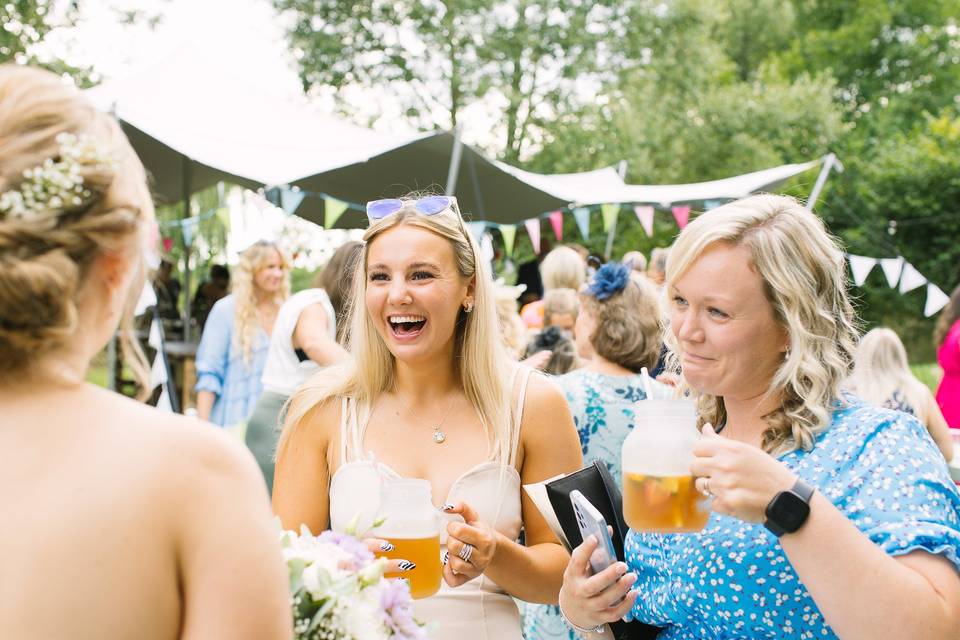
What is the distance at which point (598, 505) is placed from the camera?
2.16 metres

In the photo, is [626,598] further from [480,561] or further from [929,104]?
[929,104]

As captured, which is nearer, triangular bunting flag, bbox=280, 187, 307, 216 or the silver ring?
the silver ring

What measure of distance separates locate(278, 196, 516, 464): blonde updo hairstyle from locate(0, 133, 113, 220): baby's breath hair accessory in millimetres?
1531

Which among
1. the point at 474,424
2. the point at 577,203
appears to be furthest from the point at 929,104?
the point at 474,424

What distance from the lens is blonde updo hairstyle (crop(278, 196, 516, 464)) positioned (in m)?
2.59

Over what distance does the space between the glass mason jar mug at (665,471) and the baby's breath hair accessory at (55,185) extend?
108 centimetres

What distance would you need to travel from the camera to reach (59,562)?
3.47ft

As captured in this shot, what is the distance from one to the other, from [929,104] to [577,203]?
2613cm

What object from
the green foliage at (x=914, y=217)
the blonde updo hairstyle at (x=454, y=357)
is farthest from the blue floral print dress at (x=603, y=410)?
the green foliage at (x=914, y=217)

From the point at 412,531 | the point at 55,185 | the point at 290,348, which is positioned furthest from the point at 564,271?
the point at 55,185

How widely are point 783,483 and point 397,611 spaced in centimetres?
68

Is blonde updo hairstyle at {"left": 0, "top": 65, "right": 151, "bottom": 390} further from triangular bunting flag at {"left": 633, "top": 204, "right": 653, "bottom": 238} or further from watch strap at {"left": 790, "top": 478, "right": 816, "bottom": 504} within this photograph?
triangular bunting flag at {"left": 633, "top": 204, "right": 653, "bottom": 238}

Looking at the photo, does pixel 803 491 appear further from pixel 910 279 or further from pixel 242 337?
pixel 910 279

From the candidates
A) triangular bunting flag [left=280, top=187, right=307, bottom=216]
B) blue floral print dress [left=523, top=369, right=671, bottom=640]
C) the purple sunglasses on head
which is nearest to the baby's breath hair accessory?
the purple sunglasses on head
